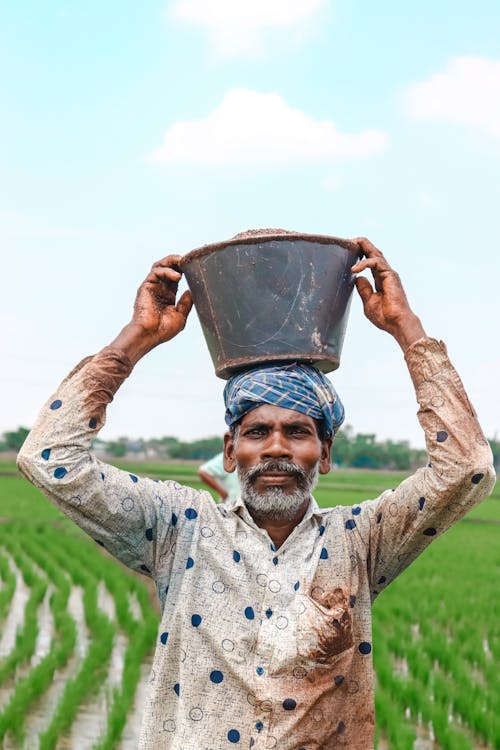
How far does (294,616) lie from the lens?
221 cm

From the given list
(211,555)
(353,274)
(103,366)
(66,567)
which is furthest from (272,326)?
(66,567)

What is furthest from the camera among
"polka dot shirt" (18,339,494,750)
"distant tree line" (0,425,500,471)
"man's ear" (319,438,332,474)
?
"distant tree line" (0,425,500,471)

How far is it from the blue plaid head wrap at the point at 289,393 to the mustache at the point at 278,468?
131 mm

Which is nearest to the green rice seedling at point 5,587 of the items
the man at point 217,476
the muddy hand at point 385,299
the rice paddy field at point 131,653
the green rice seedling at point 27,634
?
the rice paddy field at point 131,653

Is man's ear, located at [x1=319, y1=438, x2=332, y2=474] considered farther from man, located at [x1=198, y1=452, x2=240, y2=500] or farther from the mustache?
man, located at [x1=198, y1=452, x2=240, y2=500]

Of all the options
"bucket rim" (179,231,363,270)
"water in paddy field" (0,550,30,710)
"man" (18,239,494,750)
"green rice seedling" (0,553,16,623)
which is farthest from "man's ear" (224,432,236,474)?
"green rice seedling" (0,553,16,623)

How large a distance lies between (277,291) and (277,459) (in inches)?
15.9

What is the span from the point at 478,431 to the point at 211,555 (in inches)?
27.0

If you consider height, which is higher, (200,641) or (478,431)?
(478,431)

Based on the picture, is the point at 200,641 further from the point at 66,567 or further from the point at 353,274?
the point at 66,567

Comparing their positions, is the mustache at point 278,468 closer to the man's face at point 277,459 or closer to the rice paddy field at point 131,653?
the man's face at point 277,459

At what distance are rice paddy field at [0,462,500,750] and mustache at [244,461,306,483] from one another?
283cm

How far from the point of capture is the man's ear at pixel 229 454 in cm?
246

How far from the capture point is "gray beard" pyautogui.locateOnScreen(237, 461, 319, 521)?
230cm
